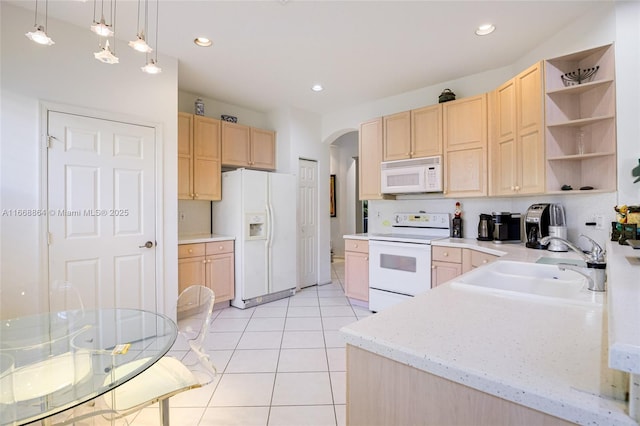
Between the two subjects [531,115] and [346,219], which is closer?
[531,115]

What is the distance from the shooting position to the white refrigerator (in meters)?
3.77

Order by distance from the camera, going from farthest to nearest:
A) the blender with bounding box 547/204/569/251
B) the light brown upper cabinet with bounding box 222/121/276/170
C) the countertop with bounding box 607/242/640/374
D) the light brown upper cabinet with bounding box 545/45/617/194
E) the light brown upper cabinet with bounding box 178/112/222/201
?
the light brown upper cabinet with bounding box 222/121/276/170, the light brown upper cabinet with bounding box 178/112/222/201, the blender with bounding box 547/204/569/251, the light brown upper cabinet with bounding box 545/45/617/194, the countertop with bounding box 607/242/640/374

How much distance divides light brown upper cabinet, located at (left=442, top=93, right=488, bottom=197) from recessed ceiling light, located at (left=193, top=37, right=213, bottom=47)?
7.98 ft

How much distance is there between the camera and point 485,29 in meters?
2.53

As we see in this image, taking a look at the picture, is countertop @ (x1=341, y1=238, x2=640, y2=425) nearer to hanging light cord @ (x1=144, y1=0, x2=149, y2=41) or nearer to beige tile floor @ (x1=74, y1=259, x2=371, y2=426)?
beige tile floor @ (x1=74, y1=259, x2=371, y2=426)

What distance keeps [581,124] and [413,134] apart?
5.11ft

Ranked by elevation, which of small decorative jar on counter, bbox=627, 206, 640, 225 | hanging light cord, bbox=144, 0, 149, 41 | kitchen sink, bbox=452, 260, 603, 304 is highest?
hanging light cord, bbox=144, 0, 149, 41

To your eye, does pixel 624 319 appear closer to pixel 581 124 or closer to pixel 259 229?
pixel 581 124

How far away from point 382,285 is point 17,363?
9.65 feet

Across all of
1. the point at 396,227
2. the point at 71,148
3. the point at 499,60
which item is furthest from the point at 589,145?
the point at 71,148

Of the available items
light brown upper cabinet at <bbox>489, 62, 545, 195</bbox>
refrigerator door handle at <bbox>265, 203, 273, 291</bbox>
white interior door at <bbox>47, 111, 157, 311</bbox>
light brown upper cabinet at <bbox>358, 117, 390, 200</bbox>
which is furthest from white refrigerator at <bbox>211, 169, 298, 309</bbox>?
light brown upper cabinet at <bbox>489, 62, 545, 195</bbox>

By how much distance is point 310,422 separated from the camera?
1.76m

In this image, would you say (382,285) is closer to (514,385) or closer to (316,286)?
(316,286)

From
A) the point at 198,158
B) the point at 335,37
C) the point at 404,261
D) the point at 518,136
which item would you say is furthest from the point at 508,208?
the point at 198,158
